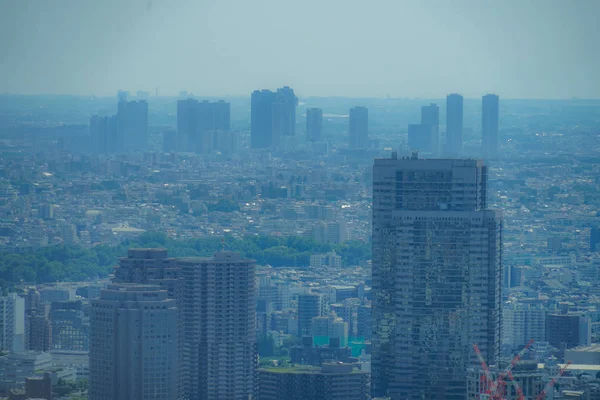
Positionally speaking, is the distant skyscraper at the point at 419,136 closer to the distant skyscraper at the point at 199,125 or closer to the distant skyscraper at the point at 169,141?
the distant skyscraper at the point at 199,125

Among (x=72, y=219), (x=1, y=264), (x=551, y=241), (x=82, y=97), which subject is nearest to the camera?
(x=1, y=264)

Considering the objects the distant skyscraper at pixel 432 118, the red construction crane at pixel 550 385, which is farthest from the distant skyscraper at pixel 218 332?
the distant skyscraper at pixel 432 118

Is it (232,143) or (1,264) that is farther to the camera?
(232,143)

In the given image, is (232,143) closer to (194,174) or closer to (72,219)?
(194,174)

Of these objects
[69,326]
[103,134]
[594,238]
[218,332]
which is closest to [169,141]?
[103,134]

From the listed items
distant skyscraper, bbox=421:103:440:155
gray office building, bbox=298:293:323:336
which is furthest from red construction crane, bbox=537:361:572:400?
distant skyscraper, bbox=421:103:440:155

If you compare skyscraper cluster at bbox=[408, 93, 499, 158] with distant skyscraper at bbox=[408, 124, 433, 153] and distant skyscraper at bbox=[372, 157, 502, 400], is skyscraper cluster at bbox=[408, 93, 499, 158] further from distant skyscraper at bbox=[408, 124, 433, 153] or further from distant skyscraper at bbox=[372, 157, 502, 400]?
distant skyscraper at bbox=[372, 157, 502, 400]

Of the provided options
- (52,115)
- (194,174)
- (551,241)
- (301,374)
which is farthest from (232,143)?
(301,374)
